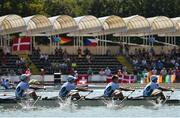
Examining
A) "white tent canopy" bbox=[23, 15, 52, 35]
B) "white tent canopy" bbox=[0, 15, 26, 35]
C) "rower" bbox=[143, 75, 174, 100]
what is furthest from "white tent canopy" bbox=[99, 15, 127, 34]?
"rower" bbox=[143, 75, 174, 100]

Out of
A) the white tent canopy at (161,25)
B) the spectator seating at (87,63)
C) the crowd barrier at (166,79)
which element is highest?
the white tent canopy at (161,25)

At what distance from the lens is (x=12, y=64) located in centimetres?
6019

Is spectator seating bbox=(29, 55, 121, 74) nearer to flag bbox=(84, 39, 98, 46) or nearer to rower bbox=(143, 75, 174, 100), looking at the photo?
flag bbox=(84, 39, 98, 46)

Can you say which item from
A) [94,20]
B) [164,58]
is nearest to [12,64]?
[94,20]

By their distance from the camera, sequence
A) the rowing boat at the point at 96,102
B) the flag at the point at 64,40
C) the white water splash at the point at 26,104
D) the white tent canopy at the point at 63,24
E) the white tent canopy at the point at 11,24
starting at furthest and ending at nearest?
the flag at the point at 64,40, the white tent canopy at the point at 63,24, the white tent canopy at the point at 11,24, the rowing boat at the point at 96,102, the white water splash at the point at 26,104

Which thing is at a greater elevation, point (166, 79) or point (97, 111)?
point (97, 111)

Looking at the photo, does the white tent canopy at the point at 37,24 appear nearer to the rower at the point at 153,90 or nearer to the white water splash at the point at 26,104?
the rower at the point at 153,90

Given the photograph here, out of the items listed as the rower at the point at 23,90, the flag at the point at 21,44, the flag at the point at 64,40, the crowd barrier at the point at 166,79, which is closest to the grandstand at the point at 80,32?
the flag at the point at 21,44

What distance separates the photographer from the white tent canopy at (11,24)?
201 feet

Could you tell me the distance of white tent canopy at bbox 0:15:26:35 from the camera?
2411 inches

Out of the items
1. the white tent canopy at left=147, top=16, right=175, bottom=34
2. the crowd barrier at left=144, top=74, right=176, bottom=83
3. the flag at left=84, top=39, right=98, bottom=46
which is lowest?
the crowd barrier at left=144, top=74, right=176, bottom=83

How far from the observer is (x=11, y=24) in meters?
61.9

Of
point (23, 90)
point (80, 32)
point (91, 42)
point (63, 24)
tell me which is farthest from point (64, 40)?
Result: point (23, 90)

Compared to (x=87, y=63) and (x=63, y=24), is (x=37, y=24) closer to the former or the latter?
(x=63, y=24)
